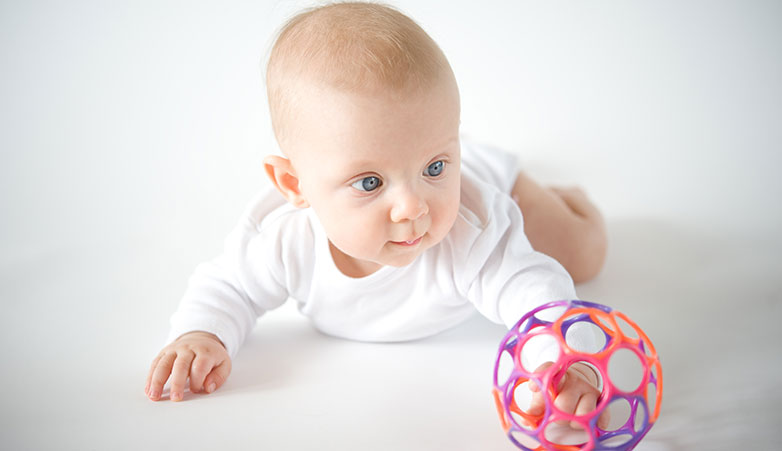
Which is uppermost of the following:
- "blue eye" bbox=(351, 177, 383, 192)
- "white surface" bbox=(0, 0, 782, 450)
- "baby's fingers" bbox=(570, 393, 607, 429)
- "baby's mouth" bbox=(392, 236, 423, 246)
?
"blue eye" bbox=(351, 177, 383, 192)

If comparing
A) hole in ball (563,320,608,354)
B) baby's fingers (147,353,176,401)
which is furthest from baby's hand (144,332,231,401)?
hole in ball (563,320,608,354)

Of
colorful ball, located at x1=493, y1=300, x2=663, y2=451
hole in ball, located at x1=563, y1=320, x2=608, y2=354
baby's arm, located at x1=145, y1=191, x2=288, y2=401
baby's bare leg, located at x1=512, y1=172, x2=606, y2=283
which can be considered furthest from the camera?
baby's bare leg, located at x1=512, y1=172, x2=606, y2=283

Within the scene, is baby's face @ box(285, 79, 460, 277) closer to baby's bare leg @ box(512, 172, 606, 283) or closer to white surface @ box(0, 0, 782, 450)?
white surface @ box(0, 0, 782, 450)

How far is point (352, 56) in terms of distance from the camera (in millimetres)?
1251

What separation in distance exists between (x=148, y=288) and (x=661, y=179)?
1.45 m

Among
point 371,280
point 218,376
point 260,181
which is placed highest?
point 371,280

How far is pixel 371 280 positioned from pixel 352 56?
471 millimetres

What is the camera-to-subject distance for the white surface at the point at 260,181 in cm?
138

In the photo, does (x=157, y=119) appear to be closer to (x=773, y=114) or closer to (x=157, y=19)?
(x=157, y=19)

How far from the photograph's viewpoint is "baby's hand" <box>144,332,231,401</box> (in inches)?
56.5

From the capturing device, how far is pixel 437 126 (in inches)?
49.9

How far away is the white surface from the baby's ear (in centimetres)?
33

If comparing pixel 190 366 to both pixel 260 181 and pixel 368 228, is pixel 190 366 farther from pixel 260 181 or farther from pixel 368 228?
pixel 260 181

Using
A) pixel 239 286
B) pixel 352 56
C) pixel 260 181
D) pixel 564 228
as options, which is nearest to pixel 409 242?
pixel 352 56
